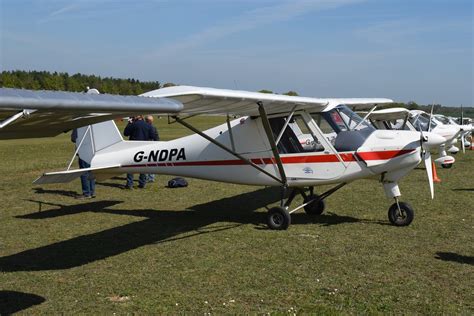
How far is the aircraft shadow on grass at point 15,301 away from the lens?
5.13 m

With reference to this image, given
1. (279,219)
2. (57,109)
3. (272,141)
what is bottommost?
(279,219)

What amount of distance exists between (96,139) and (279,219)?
4.64 meters

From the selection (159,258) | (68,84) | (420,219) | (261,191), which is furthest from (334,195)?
(68,84)

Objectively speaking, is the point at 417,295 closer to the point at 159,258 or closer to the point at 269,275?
the point at 269,275

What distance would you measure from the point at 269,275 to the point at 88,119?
2785mm

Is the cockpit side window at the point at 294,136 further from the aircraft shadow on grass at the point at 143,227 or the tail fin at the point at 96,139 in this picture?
the tail fin at the point at 96,139

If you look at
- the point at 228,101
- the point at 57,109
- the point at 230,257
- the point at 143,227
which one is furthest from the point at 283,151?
the point at 57,109

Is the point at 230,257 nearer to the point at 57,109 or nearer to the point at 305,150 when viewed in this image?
the point at 305,150

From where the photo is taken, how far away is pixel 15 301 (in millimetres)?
5371

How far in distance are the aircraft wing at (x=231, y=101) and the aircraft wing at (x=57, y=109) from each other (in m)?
0.39

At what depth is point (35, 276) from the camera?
20.4ft

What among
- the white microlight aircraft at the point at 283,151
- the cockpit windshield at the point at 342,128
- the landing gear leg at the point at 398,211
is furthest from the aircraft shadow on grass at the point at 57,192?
the landing gear leg at the point at 398,211

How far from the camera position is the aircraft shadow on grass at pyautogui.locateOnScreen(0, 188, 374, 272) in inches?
276

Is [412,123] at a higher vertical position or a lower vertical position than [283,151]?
lower
